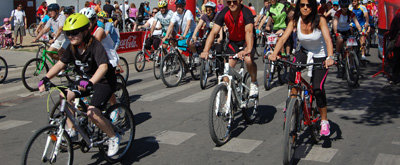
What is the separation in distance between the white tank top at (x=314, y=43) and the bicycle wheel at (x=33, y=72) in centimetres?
675

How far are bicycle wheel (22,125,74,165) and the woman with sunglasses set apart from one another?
2.66m

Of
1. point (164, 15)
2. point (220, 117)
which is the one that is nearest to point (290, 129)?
point (220, 117)

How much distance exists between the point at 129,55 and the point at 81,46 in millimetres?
12473

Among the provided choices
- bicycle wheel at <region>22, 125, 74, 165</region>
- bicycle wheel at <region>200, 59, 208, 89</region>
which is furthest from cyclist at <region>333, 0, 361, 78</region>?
bicycle wheel at <region>22, 125, 74, 165</region>

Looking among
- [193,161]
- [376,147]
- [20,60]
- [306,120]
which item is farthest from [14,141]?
[20,60]

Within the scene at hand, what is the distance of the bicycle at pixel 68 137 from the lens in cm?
446

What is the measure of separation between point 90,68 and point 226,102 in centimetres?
184

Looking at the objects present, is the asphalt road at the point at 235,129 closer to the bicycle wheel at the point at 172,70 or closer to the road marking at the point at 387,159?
the road marking at the point at 387,159

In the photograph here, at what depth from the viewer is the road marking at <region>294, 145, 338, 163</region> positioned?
18.4 ft

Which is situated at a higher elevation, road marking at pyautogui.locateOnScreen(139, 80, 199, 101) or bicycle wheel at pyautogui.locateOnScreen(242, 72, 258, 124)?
bicycle wheel at pyautogui.locateOnScreen(242, 72, 258, 124)

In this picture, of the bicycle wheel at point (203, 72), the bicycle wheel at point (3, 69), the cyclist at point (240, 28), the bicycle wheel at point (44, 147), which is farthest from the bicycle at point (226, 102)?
the bicycle wheel at point (3, 69)

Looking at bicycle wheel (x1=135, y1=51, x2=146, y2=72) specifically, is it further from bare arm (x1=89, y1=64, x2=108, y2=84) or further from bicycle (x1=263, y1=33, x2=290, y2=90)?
bare arm (x1=89, y1=64, x2=108, y2=84)

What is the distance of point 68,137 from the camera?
4703mm

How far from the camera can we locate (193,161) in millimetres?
5609
